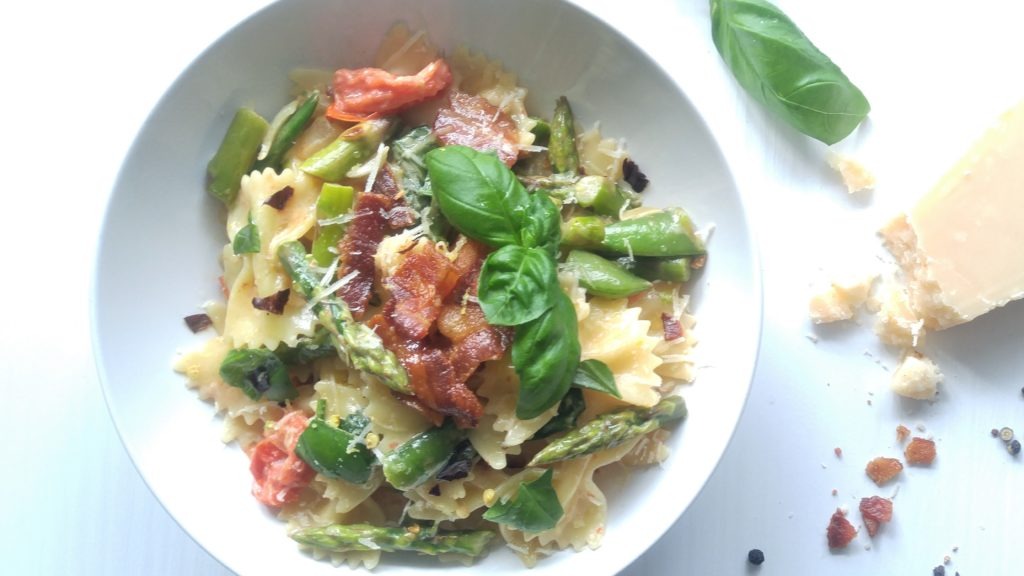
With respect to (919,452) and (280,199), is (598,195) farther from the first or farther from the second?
(919,452)

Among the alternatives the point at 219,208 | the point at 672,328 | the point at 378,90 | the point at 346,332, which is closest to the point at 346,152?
the point at 378,90

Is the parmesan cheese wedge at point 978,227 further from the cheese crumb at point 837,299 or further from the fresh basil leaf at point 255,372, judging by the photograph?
the fresh basil leaf at point 255,372

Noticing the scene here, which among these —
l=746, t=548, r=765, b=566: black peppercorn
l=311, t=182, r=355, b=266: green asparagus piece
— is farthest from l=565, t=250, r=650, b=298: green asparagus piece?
l=746, t=548, r=765, b=566: black peppercorn

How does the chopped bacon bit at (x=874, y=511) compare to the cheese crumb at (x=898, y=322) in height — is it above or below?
below

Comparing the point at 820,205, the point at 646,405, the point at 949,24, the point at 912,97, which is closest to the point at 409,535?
the point at 646,405

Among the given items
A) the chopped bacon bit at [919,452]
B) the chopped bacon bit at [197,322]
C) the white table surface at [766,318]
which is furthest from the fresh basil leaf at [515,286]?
the chopped bacon bit at [919,452]

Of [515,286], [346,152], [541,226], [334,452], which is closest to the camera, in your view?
[515,286]

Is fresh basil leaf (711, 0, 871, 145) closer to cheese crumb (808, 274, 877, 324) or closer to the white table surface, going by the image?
the white table surface
